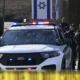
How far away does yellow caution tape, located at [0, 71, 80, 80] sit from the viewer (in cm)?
625

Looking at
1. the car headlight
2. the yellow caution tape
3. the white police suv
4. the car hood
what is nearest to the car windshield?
the white police suv

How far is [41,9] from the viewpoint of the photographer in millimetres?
12266

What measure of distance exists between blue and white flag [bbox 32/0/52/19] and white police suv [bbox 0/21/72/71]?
209cm

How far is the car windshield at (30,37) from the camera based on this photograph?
978 centimetres

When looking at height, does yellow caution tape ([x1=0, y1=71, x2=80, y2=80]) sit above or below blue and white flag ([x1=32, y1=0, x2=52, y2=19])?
below

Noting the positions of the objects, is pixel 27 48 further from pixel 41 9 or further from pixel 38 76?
pixel 41 9

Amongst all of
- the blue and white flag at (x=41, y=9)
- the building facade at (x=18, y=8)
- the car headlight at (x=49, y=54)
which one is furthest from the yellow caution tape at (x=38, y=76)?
the building facade at (x=18, y=8)

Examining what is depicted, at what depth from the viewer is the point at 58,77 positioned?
20.7 ft

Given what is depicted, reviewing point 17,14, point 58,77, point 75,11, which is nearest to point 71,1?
point 75,11

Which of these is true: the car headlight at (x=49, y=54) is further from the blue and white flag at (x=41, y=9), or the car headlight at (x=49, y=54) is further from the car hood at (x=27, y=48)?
the blue and white flag at (x=41, y=9)

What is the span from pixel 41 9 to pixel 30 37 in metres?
2.58

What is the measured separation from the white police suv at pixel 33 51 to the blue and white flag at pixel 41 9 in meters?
2.09

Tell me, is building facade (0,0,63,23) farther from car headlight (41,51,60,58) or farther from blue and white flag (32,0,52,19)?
car headlight (41,51,60,58)

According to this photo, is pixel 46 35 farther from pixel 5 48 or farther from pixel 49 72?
pixel 49 72
